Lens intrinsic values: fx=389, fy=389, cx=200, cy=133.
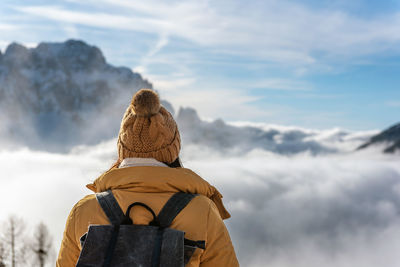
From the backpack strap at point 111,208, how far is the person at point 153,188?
0.16 feet

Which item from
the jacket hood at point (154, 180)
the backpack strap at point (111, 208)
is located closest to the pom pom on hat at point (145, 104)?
the jacket hood at point (154, 180)

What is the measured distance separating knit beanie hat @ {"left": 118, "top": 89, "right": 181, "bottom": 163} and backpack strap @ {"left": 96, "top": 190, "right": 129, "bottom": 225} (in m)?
0.51

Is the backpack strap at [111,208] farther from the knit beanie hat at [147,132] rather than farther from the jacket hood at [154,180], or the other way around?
the knit beanie hat at [147,132]

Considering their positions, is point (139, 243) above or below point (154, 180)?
below

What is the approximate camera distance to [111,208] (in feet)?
11.7

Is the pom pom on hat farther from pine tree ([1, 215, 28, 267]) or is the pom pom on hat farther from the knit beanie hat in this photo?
pine tree ([1, 215, 28, 267])

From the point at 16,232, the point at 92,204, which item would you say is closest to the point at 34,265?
the point at 16,232

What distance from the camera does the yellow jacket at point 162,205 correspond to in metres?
3.52

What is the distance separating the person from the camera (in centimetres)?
353

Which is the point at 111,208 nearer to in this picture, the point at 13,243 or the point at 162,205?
the point at 162,205

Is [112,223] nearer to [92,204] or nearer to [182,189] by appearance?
[92,204]

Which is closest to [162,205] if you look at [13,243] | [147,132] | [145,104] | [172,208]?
[172,208]

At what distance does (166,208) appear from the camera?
3.50m

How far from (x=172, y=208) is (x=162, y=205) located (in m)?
0.10
